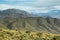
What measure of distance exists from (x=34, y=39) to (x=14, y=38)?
4125 mm

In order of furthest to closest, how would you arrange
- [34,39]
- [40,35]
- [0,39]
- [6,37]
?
[40,35] → [34,39] → [6,37] → [0,39]

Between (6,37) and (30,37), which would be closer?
(6,37)

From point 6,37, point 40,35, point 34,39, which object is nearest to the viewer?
point 6,37

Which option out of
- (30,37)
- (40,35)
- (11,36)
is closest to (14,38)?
(11,36)

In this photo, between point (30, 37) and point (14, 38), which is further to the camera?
point (30, 37)

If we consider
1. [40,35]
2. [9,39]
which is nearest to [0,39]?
[9,39]

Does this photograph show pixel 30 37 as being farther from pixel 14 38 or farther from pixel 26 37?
pixel 14 38

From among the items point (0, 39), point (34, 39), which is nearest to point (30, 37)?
point (34, 39)

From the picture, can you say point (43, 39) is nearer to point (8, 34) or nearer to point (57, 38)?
point (57, 38)

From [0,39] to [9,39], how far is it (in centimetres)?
185

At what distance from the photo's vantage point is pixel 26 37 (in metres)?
33.6

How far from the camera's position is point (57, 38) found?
34562mm

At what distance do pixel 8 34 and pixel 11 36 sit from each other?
1274mm

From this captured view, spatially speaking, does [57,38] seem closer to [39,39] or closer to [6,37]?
[39,39]
